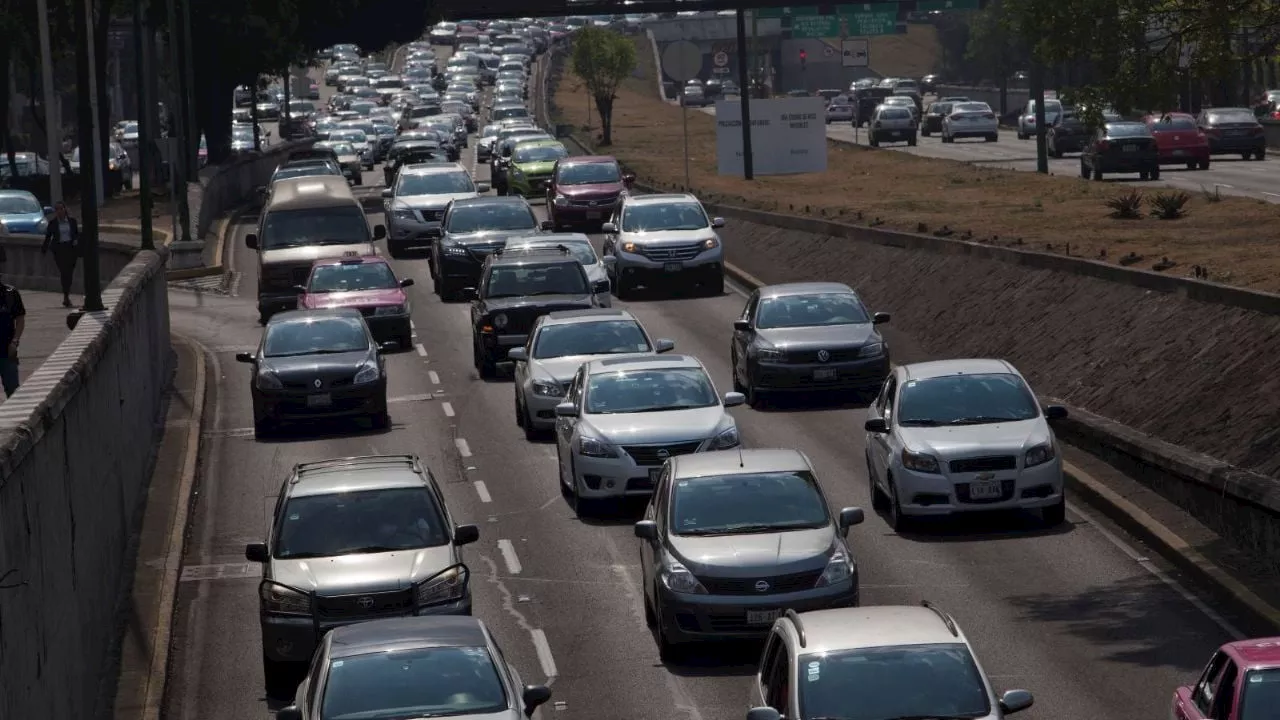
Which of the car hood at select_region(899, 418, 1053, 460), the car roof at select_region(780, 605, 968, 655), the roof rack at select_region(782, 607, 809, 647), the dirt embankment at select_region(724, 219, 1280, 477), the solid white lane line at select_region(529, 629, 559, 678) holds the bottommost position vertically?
the solid white lane line at select_region(529, 629, 559, 678)

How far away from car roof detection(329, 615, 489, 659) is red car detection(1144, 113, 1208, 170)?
48473 mm

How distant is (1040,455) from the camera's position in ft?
66.1

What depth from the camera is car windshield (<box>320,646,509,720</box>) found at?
11.6 m

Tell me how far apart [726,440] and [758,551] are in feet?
18.4

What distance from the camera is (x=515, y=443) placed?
26.8 metres

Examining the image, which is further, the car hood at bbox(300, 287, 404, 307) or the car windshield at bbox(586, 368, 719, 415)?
the car hood at bbox(300, 287, 404, 307)

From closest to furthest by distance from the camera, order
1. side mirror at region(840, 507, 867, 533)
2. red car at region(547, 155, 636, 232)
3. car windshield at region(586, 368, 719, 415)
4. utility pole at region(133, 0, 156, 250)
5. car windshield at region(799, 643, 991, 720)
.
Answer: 1. car windshield at region(799, 643, 991, 720)
2. side mirror at region(840, 507, 867, 533)
3. car windshield at region(586, 368, 719, 415)
4. utility pole at region(133, 0, 156, 250)
5. red car at region(547, 155, 636, 232)

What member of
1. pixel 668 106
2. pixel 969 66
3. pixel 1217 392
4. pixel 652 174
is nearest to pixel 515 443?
pixel 1217 392

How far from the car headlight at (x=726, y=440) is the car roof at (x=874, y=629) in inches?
356

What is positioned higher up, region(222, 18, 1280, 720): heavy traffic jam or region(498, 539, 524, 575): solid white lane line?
region(222, 18, 1280, 720): heavy traffic jam

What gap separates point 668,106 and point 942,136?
38.5 metres

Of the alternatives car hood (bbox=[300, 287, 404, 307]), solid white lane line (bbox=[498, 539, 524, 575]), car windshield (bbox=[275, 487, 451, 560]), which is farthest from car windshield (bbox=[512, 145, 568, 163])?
car windshield (bbox=[275, 487, 451, 560])

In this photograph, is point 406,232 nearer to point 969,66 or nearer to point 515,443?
point 515,443

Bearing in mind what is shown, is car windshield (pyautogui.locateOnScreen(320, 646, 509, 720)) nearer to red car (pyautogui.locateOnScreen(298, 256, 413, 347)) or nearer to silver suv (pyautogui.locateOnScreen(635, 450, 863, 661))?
silver suv (pyautogui.locateOnScreen(635, 450, 863, 661))
